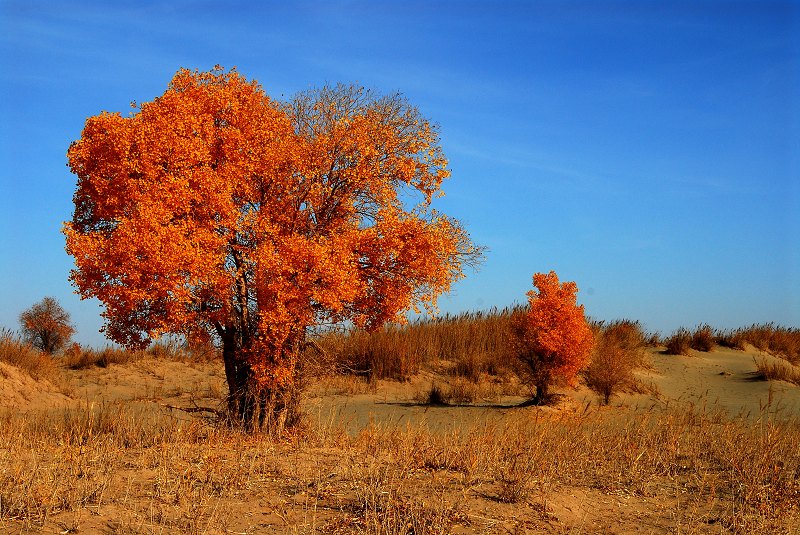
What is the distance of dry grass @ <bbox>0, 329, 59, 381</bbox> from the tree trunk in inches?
449

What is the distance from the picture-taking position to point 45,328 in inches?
1314

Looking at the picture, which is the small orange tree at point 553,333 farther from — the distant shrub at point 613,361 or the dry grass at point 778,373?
the dry grass at point 778,373

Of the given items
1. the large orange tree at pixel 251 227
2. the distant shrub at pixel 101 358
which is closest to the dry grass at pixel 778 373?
the large orange tree at pixel 251 227

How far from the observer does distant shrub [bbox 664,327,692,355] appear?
3069 centimetres

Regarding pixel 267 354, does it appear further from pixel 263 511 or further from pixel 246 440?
pixel 263 511

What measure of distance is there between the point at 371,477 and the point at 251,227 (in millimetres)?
5590

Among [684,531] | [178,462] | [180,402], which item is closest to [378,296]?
[178,462]

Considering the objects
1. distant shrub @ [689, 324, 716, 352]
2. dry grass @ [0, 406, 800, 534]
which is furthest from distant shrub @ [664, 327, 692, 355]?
A: dry grass @ [0, 406, 800, 534]

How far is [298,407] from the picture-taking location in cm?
1387

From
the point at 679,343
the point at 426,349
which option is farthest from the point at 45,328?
the point at 679,343

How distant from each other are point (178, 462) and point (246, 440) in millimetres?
2506

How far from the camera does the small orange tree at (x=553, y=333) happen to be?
2066 centimetres

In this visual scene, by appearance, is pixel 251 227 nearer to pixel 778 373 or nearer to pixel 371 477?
pixel 371 477

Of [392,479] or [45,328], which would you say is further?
[45,328]
